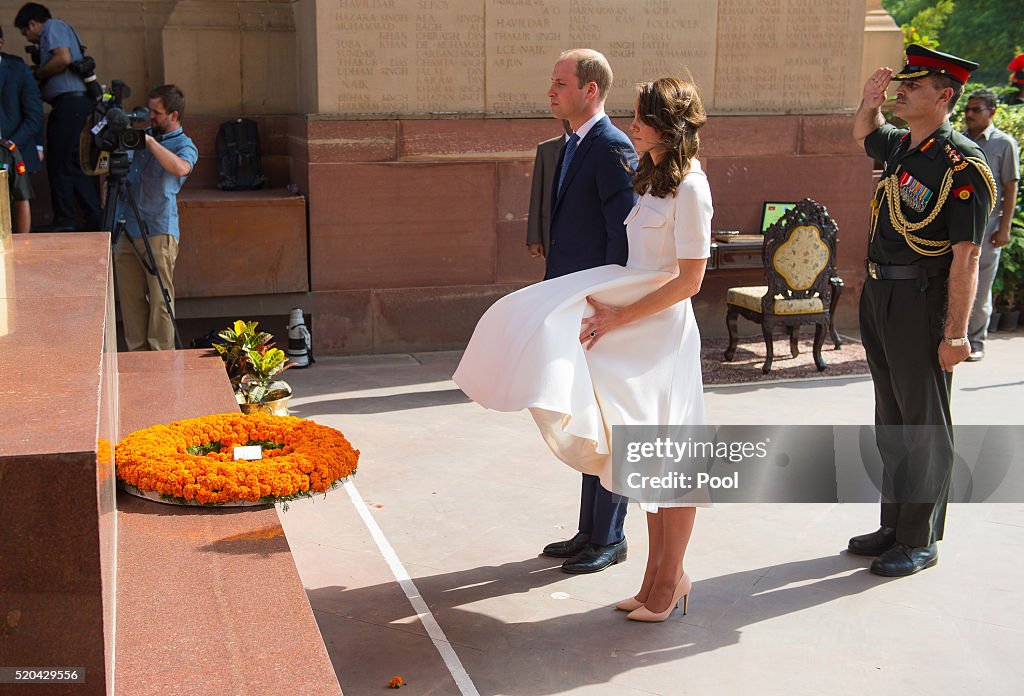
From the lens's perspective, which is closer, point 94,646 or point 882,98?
point 94,646

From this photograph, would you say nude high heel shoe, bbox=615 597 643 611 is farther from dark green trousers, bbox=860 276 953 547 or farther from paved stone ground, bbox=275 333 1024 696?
dark green trousers, bbox=860 276 953 547

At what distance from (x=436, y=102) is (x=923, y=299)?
5.48 metres

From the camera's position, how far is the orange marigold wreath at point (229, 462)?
155 inches

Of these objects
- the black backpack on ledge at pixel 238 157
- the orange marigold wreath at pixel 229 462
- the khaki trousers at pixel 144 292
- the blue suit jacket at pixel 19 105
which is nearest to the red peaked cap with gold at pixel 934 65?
the orange marigold wreath at pixel 229 462

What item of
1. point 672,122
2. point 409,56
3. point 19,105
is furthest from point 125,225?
point 672,122

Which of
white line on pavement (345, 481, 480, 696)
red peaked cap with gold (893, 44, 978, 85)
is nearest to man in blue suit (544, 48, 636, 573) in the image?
white line on pavement (345, 481, 480, 696)

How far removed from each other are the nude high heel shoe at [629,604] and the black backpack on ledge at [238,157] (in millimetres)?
6558

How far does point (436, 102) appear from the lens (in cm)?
933

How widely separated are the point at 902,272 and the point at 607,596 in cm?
186

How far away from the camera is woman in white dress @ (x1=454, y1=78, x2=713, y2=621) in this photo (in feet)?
12.5

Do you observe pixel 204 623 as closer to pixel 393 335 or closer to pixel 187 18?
pixel 393 335

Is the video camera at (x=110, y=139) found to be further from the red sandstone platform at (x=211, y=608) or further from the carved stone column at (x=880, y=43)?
the carved stone column at (x=880, y=43)

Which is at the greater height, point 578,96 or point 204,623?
point 578,96

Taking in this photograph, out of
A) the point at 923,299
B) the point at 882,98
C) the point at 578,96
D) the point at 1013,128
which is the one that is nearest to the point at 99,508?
the point at 578,96
